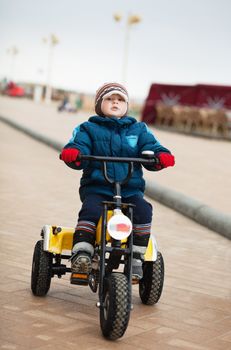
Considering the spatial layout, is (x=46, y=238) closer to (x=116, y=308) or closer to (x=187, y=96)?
(x=116, y=308)

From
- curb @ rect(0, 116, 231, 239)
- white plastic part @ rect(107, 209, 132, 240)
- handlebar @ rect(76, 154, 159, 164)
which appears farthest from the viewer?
curb @ rect(0, 116, 231, 239)

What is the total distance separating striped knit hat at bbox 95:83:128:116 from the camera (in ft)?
15.4

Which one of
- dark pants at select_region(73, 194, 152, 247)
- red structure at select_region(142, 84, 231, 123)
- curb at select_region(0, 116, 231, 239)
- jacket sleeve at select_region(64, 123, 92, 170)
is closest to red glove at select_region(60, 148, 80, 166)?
jacket sleeve at select_region(64, 123, 92, 170)

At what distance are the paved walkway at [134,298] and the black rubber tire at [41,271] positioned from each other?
0.06 meters

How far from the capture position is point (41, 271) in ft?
15.4

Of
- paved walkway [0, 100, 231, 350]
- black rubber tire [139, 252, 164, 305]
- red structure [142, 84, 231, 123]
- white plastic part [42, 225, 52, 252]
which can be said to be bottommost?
red structure [142, 84, 231, 123]

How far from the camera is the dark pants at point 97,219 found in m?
4.41

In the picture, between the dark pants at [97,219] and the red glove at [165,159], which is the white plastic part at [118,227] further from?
the red glove at [165,159]

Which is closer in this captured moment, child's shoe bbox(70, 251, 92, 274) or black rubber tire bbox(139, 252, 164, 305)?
child's shoe bbox(70, 251, 92, 274)

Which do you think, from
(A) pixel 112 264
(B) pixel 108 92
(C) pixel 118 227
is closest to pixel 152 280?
(A) pixel 112 264

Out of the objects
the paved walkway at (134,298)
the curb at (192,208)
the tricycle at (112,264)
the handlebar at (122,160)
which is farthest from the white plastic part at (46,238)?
the curb at (192,208)

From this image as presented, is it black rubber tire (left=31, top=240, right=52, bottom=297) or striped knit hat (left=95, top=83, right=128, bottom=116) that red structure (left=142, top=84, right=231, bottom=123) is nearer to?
striped knit hat (left=95, top=83, right=128, bottom=116)

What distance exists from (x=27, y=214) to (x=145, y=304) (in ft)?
11.5

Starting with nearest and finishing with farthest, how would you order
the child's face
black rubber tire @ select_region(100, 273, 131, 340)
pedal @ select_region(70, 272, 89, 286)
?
black rubber tire @ select_region(100, 273, 131, 340)
pedal @ select_region(70, 272, 89, 286)
the child's face
